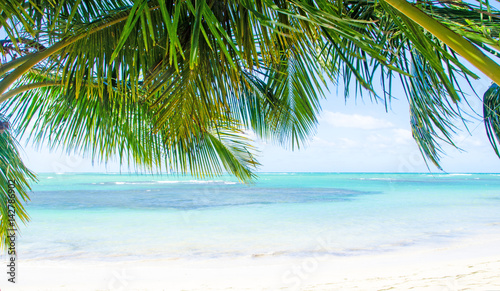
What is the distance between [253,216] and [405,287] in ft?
24.4

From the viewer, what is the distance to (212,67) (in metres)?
1.55

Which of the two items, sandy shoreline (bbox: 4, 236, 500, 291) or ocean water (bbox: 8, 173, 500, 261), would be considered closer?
sandy shoreline (bbox: 4, 236, 500, 291)

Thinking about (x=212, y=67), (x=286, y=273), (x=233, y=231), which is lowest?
(x=233, y=231)

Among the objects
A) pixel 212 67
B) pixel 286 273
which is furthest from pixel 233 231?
pixel 212 67

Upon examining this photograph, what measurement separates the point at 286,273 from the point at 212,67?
3848mm

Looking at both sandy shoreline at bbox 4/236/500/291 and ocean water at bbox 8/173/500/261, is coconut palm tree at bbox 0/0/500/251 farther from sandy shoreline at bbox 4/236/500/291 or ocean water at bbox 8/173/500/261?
ocean water at bbox 8/173/500/261

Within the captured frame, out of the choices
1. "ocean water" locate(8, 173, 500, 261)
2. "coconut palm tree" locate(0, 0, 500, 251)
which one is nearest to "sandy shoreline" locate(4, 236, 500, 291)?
"ocean water" locate(8, 173, 500, 261)

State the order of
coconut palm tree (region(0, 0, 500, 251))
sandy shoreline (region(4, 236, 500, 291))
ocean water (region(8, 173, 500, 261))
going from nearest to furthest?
coconut palm tree (region(0, 0, 500, 251)) → sandy shoreline (region(4, 236, 500, 291)) → ocean water (region(8, 173, 500, 261))

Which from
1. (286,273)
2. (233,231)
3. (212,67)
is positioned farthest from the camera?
(233,231)

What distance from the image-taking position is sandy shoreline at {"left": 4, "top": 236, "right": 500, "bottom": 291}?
3984 mm

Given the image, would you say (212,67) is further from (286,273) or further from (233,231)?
(233,231)

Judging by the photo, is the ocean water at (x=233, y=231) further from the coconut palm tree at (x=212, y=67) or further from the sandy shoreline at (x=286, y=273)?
the coconut palm tree at (x=212, y=67)

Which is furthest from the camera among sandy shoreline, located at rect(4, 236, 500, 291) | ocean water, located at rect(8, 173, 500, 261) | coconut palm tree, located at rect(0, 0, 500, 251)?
ocean water, located at rect(8, 173, 500, 261)

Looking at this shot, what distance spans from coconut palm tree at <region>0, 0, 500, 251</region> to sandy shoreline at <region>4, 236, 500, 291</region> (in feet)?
6.49
